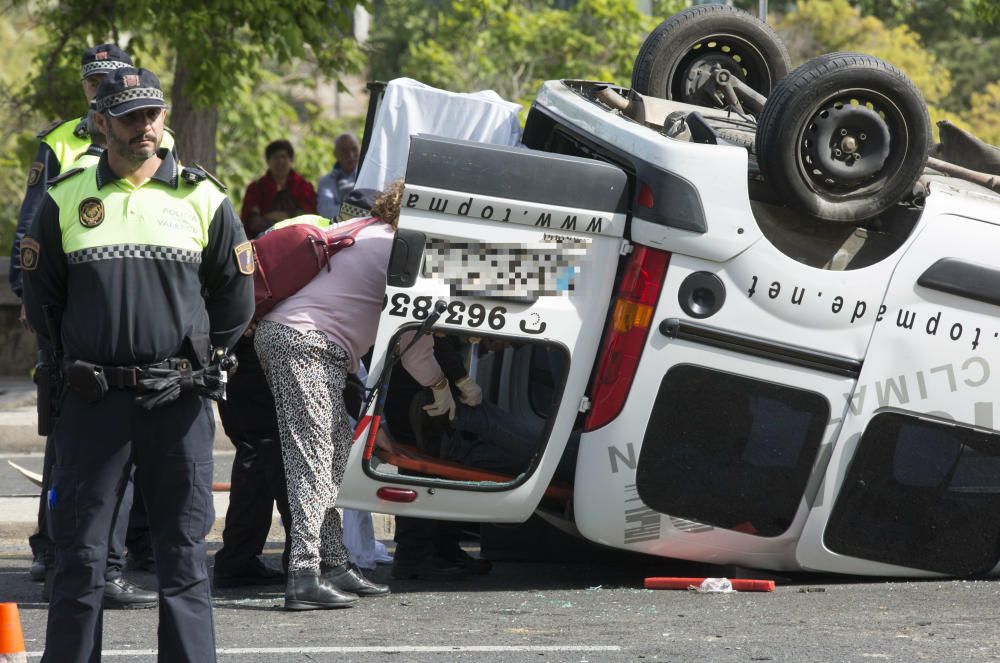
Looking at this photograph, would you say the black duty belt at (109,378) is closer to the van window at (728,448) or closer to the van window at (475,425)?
the van window at (475,425)

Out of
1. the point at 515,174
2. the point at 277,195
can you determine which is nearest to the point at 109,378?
the point at 515,174

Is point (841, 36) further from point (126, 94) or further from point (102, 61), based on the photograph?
point (126, 94)

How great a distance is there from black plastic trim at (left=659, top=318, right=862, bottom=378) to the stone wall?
28.9 feet

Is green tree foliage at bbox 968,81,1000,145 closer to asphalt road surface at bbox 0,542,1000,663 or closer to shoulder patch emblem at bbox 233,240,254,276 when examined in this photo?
asphalt road surface at bbox 0,542,1000,663

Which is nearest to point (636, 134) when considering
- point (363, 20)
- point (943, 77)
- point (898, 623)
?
point (898, 623)

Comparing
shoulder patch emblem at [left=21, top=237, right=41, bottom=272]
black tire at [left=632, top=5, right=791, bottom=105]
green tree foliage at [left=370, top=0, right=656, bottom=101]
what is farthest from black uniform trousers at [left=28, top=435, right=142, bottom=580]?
green tree foliage at [left=370, top=0, right=656, bottom=101]

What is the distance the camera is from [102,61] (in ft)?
19.8

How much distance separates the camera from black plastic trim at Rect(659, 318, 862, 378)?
5.53 meters

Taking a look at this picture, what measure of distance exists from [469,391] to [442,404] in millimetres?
128

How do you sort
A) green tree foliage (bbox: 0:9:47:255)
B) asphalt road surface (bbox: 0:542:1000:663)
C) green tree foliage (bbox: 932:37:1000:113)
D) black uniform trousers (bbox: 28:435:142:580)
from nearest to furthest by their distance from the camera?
asphalt road surface (bbox: 0:542:1000:663), black uniform trousers (bbox: 28:435:142:580), green tree foliage (bbox: 0:9:47:255), green tree foliage (bbox: 932:37:1000:113)

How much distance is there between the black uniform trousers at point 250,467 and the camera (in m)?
6.06

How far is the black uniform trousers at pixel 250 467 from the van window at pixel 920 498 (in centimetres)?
219

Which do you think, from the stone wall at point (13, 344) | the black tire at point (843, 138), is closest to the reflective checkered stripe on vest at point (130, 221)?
the black tire at point (843, 138)

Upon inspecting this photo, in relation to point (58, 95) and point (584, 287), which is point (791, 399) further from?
point (58, 95)
